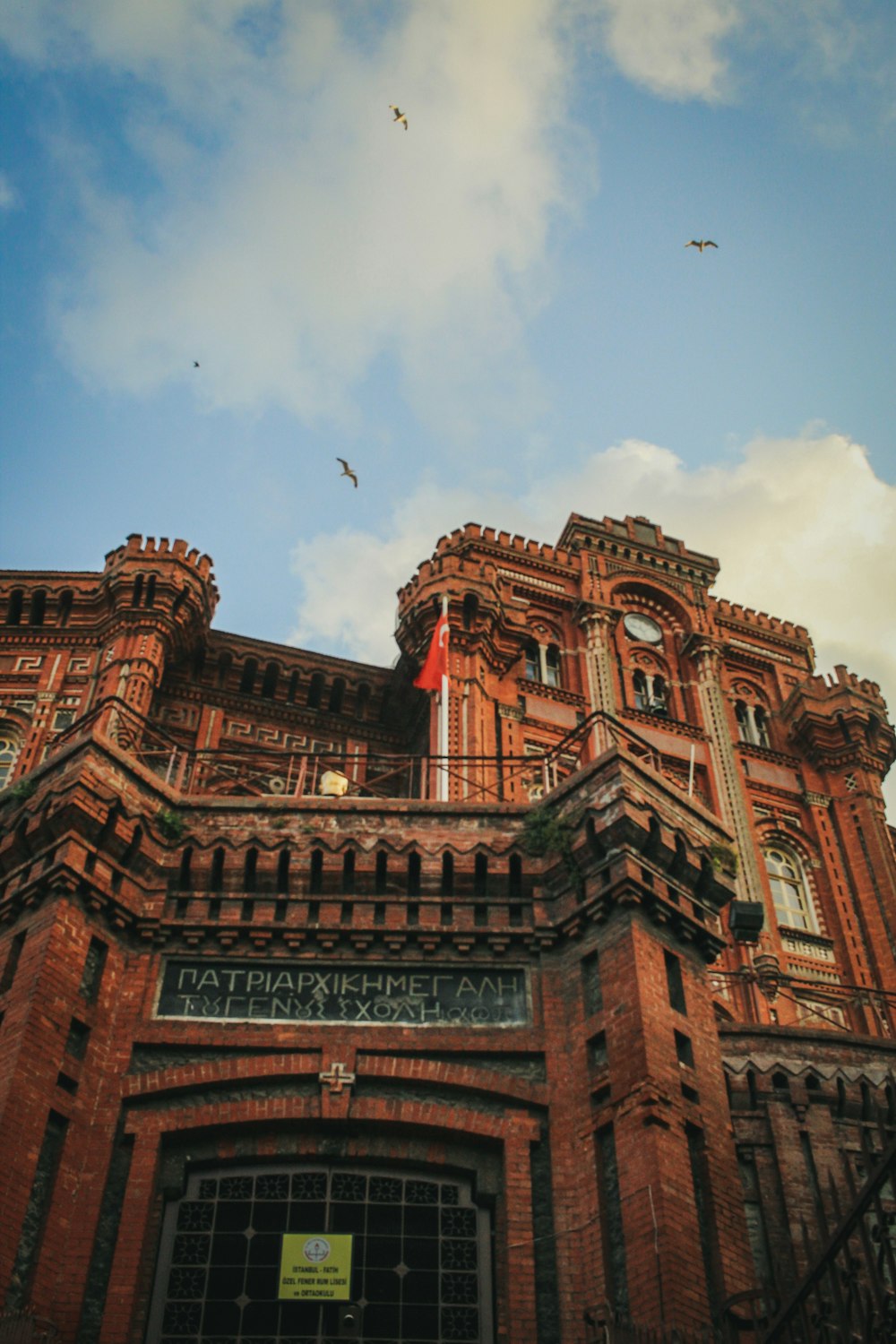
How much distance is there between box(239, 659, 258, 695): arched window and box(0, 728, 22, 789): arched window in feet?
17.8

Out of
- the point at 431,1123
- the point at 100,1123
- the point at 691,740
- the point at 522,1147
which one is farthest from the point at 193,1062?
the point at 691,740

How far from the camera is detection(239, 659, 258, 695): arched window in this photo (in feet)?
114

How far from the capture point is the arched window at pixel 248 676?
3480cm

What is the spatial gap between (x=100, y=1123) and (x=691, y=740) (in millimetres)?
21633

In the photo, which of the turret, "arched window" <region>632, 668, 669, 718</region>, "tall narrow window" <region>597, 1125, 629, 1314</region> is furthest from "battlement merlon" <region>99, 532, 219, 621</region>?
"tall narrow window" <region>597, 1125, 629, 1314</region>

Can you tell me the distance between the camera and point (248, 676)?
115 feet

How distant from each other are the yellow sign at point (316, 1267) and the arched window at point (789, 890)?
18.7 meters

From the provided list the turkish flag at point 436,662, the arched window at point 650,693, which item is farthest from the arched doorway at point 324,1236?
the arched window at point 650,693

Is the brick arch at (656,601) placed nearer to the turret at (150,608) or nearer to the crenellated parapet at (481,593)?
the crenellated parapet at (481,593)

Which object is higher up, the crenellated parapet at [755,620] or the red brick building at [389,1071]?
the crenellated parapet at [755,620]

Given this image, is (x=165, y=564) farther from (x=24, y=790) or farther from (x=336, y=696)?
(x=24, y=790)

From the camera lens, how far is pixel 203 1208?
1719 centimetres

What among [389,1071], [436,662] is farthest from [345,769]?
[389,1071]

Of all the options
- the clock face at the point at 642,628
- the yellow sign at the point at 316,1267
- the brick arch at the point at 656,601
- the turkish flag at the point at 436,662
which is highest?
the brick arch at the point at 656,601
